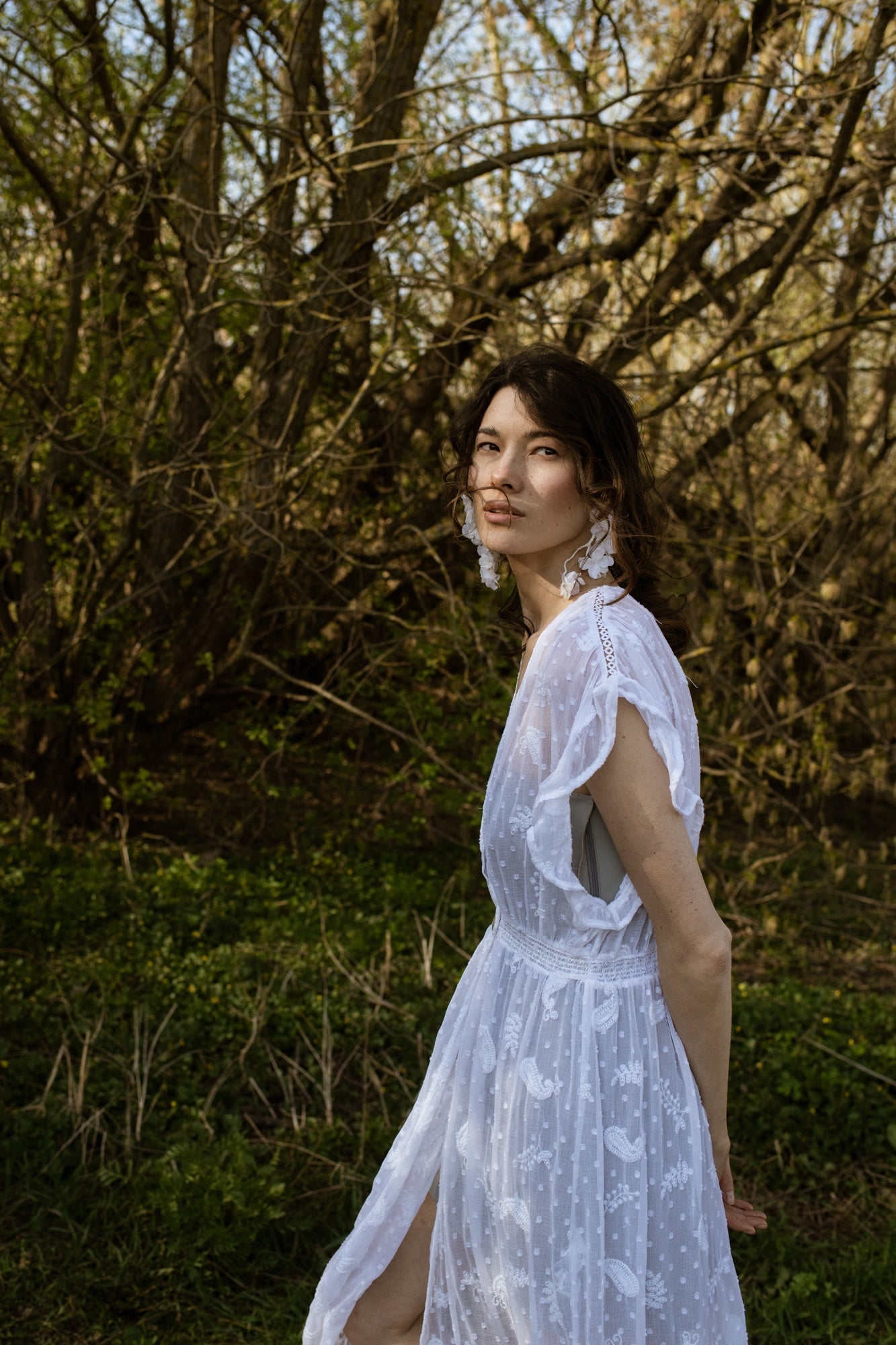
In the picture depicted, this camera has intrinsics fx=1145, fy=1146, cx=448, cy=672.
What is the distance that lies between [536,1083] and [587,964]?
0.55 ft

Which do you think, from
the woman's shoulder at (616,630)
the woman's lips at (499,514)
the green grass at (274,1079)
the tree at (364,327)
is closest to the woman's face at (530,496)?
the woman's lips at (499,514)

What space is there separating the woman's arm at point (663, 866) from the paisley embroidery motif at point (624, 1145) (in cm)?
18

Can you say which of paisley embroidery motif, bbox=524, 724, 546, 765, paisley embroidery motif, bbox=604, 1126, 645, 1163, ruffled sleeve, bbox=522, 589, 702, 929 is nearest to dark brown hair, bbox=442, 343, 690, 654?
ruffled sleeve, bbox=522, 589, 702, 929

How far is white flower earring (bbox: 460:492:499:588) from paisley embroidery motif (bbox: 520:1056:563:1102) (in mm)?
727

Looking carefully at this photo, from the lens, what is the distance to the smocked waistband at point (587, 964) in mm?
1507

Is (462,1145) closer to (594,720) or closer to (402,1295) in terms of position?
(402,1295)

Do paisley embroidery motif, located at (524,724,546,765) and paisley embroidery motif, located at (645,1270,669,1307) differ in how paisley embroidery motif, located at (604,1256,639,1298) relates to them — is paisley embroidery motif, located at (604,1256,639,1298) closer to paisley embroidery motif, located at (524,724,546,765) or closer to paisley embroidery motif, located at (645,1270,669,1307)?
paisley embroidery motif, located at (645,1270,669,1307)

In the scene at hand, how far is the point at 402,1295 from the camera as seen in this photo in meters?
1.69

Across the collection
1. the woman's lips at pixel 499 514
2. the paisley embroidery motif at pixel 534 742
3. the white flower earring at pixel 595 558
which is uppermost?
the woman's lips at pixel 499 514

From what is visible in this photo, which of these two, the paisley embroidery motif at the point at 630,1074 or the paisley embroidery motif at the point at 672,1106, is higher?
the paisley embroidery motif at the point at 630,1074

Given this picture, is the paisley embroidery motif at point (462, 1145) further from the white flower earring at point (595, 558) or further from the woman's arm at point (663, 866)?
the white flower earring at point (595, 558)

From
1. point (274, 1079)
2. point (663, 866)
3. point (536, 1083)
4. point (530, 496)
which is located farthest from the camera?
point (274, 1079)

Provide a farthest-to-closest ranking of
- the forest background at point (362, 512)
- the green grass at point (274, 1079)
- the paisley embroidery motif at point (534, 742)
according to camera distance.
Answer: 1. the forest background at point (362, 512)
2. the green grass at point (274, 1079)
3. the paisley embroidery motif at point (534, 742)

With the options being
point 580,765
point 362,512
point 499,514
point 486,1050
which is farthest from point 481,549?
point 362,512
